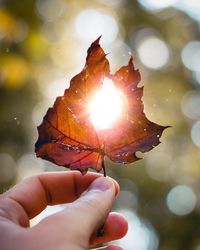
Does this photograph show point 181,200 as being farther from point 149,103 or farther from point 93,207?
point 93,207

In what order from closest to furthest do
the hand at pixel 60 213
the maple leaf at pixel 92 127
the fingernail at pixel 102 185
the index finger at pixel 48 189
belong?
the hand at pixel 60 213 → the maple leaf at pixel 92 127 → the fingernail at pixel 102 185 → the index finger at pixel 48 189

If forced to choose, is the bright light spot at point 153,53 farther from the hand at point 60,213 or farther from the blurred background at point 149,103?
the hand at point 60,213

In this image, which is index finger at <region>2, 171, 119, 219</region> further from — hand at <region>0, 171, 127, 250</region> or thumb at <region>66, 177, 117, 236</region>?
thumb at <region>66, 177, 117, 236</region>

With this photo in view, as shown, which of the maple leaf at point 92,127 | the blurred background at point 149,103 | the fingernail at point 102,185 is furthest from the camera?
the blurred background at point 149,103

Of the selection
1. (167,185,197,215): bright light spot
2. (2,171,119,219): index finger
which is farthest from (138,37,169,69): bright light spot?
(2,171,119,219): index finger

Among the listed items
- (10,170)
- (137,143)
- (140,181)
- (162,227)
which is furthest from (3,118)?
(137,143)

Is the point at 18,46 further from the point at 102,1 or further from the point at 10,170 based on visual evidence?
the point at 10,170

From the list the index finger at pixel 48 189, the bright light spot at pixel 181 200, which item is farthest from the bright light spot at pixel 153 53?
the index finger at pixel 48 189

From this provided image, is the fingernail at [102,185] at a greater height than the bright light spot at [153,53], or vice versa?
the fingernail at [102,185]
